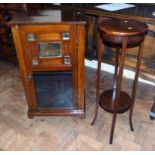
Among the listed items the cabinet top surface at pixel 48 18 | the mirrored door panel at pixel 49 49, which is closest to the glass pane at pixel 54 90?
the mirrored door panel at pixel 49 49

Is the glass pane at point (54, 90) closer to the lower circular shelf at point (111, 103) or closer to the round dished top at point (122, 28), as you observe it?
the lower circular shelf at point (111, 103)

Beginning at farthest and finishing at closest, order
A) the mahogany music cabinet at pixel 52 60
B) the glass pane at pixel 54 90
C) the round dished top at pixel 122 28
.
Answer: the glass pane at pixel 54 90 → the mahogany music cabinet at pixel 52 60 → the round dished top at pixel 122 28

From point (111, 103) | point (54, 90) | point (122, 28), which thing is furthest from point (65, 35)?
point (111, 103)

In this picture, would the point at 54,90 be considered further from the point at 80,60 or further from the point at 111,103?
the point at 111,103

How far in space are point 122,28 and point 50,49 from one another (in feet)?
1.67

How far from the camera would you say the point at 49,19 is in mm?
1226

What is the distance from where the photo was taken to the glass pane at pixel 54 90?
1.47 meters

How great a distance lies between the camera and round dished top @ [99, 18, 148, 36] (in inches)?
43.3

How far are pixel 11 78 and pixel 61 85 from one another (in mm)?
1022

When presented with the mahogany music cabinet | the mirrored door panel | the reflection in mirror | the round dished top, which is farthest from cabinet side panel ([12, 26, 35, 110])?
the round dished top

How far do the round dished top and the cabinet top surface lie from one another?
6.0 inches

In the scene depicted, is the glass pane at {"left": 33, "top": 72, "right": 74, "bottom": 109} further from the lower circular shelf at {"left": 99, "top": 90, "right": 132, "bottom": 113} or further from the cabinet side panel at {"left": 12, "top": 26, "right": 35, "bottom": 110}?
the lower circular shelf at {"left": 99, "top": 90, "right": 132, "bottom": 113}

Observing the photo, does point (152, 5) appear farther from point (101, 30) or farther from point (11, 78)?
point (11, 78)

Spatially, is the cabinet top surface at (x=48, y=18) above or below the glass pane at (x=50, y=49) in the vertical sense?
above
